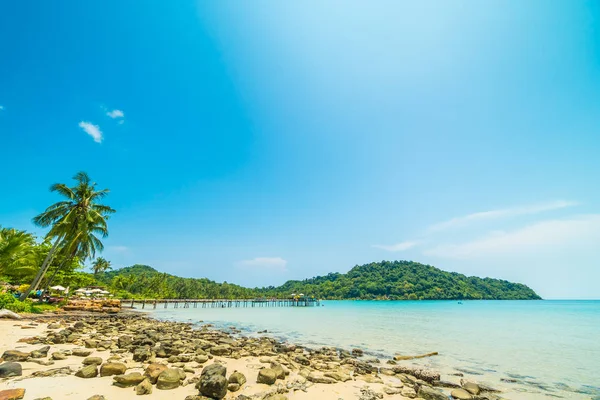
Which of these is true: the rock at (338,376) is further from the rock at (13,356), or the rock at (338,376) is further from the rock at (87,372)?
the rock at (13,356)

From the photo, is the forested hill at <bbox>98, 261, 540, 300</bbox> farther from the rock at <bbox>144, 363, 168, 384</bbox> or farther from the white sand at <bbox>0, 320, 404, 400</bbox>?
the rock at <bbox>144, 363, 168, 384</bbox>

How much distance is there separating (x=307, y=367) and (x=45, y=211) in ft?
91.0

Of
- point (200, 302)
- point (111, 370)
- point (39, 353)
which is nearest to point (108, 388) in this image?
point (111, 370)

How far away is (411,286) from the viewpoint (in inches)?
5591

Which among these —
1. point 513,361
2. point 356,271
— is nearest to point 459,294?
point 356,271

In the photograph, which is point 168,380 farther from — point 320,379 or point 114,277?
point 114,277

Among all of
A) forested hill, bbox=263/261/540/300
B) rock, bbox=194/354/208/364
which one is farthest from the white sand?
forested hill, bbox=263/261/540/300

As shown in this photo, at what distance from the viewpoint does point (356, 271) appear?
7343 inches

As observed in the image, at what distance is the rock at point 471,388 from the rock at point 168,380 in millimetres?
7995

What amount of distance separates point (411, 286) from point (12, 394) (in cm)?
15529

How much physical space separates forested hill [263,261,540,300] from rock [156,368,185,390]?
13380 centimetres

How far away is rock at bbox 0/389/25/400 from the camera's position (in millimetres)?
4920

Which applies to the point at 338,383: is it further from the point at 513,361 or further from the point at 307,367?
the point at 513,361

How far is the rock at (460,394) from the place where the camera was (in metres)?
7.55
